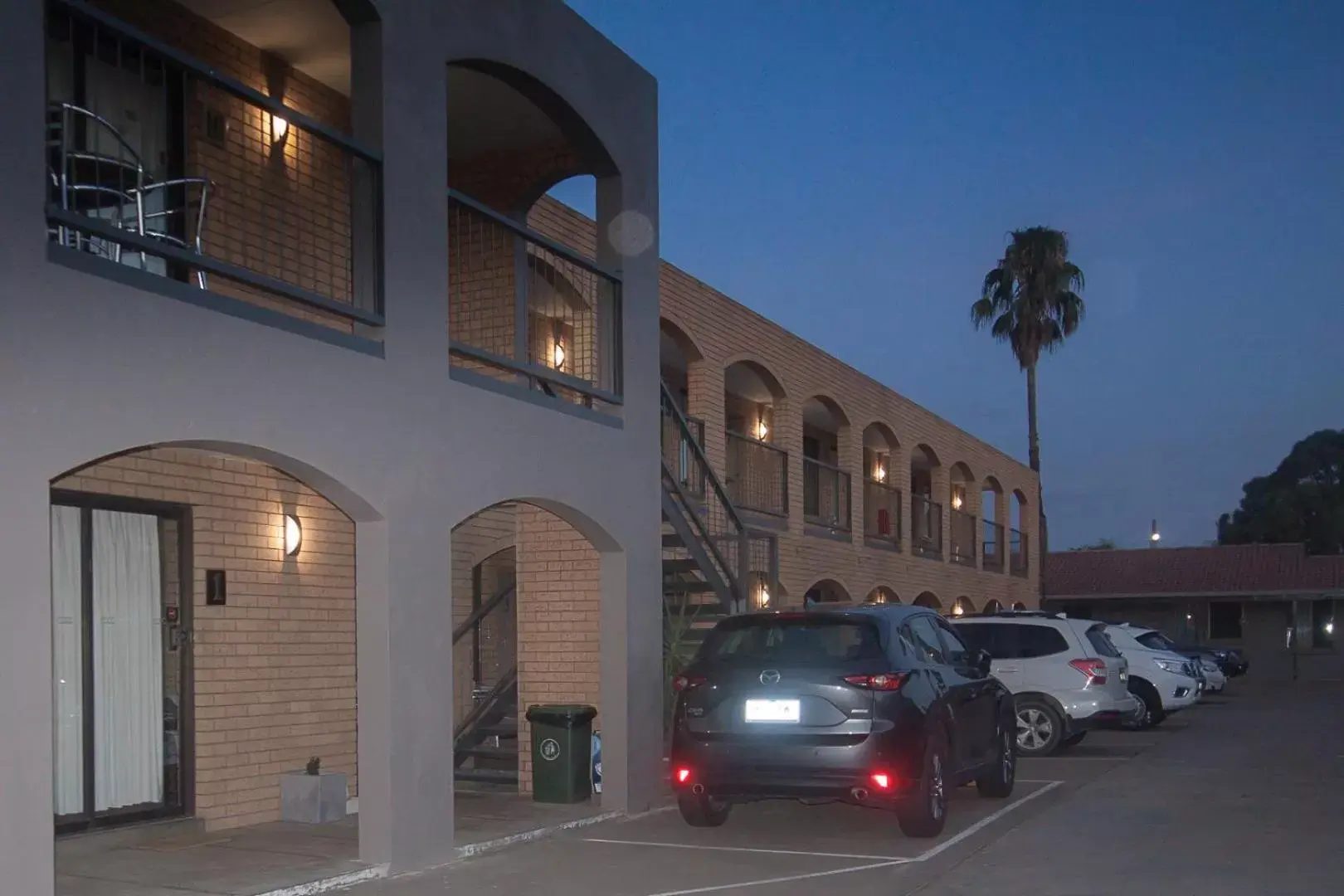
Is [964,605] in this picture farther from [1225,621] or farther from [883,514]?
[1225,621]

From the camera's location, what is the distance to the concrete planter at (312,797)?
11.4m

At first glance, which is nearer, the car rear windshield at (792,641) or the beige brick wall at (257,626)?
the car rear windshield at (792,641)

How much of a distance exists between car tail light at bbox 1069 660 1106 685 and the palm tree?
2683 cm

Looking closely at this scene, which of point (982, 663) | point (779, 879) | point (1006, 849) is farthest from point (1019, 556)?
point (779, 879)

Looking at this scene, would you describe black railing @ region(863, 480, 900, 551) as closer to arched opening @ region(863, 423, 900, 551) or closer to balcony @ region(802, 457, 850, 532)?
arched opening @ region(863, 423, 900, 551)

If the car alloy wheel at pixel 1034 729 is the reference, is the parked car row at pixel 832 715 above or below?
above

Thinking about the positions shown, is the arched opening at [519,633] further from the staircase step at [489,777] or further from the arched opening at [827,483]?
the arched opening at [827,483]

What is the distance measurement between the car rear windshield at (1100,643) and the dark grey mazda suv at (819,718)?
23.5 feet

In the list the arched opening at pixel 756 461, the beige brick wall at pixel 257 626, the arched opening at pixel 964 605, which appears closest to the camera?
the beige brick wall at pixel 257 626

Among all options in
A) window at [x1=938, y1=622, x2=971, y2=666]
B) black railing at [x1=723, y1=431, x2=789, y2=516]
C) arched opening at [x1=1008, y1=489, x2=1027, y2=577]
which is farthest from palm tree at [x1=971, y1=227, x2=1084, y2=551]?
window at [x1=938, y1=622, x2=971, y2=666]

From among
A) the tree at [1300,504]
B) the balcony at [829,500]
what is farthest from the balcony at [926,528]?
the tree at [1300,504]

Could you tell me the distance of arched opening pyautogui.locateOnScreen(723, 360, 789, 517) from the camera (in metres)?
22.0

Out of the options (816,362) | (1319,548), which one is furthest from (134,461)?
(1319,548)

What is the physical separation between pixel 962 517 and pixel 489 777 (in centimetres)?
2221
